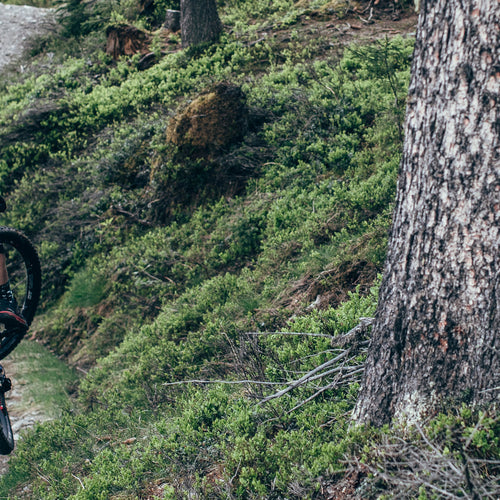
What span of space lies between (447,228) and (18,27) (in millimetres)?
19299

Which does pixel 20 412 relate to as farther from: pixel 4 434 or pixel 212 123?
pixel 212 123

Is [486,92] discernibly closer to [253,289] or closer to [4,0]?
[253,289]

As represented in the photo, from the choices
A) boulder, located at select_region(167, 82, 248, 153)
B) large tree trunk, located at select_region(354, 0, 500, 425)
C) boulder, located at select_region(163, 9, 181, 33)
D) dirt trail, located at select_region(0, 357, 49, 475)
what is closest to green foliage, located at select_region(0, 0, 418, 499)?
boulder, located at select_region(167, 82, 248, 153)

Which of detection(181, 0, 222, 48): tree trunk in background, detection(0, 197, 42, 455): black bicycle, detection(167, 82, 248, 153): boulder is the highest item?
detection(181, 0, 222, 48): tree trunk in background

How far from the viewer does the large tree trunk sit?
2.40 m

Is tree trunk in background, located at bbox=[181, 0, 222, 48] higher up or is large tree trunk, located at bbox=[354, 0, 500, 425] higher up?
tree trunk in background, located at bbox=[181, 0, 222, 48]

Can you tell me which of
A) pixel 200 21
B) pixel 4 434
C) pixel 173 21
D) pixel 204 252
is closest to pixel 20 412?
pixel 4 434

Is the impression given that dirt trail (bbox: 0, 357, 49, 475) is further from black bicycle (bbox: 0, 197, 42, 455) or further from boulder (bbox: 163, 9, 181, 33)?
boulder (bbox: 163, 9, 181, 33)

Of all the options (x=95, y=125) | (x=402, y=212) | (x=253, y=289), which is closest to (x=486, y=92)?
(x=402, y=212)

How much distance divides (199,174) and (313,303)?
3.91 metres

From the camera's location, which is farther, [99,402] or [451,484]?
[99,402]

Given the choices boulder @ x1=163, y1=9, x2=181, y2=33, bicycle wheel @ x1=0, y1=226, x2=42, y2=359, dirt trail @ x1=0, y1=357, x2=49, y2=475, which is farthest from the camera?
boulder @ x1=163, y1=9, x2=181, y2=33

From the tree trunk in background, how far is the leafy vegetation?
38 cm

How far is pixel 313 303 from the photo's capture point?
16.3 feet
